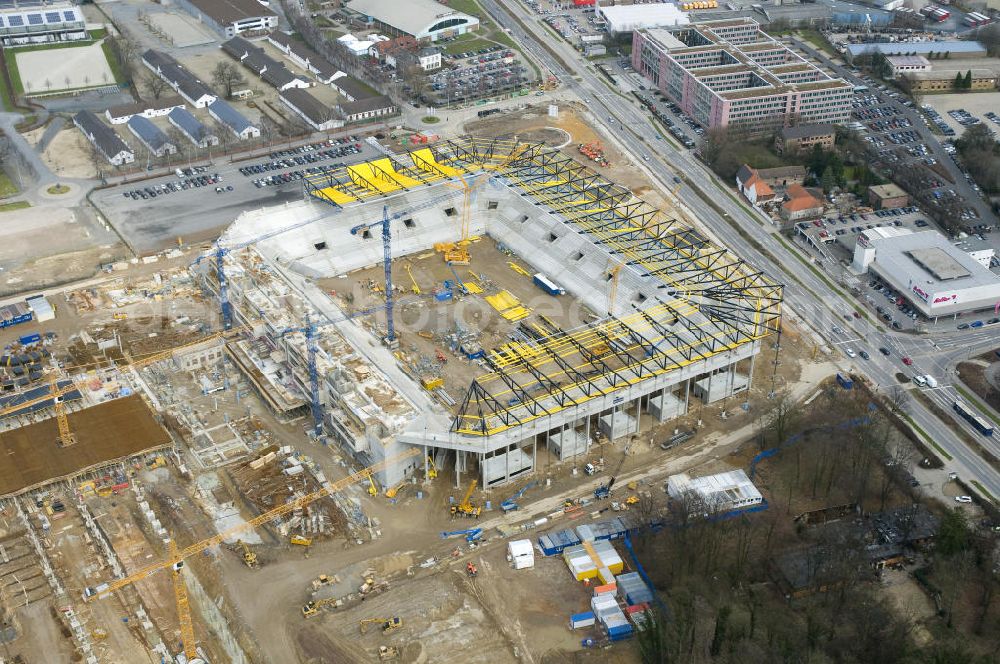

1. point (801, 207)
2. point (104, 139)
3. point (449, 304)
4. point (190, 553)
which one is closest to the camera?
point (190, 553)

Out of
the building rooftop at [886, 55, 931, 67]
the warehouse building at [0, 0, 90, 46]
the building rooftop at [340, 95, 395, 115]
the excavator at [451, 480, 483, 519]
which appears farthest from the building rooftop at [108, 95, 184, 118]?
the building rooftop at [886, 55, 931, 67]

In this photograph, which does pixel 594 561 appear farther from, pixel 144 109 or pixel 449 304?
pixel 144 109

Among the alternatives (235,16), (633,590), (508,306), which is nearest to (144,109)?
(235,16)

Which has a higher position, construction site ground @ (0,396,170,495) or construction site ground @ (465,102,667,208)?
construction site ground @ (0,396,170,495)

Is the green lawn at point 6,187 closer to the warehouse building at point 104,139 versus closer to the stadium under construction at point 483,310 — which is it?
the warehouse building at point 104,139

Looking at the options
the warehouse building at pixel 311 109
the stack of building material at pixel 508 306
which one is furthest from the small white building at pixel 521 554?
the warehouse building at pixel 311 109

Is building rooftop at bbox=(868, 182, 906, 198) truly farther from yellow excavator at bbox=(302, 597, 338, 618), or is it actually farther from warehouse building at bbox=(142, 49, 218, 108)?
warehouse building at bbox=(142, 49, 218, 108)
